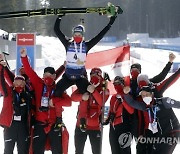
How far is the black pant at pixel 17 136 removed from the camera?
18.4 feet

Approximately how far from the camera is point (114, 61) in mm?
7176

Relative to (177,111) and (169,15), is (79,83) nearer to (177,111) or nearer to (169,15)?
(177,111)

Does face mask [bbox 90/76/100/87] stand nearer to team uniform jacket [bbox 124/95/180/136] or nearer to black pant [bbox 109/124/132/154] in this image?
team uniform jacket [bbox 124/95/180/136]

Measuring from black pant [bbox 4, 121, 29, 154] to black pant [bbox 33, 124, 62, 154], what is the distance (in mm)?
162

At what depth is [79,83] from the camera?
236 inches

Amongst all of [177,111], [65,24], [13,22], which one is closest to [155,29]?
[65,24]

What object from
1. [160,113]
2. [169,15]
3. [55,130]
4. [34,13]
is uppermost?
[169,15]

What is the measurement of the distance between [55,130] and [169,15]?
73.6 m

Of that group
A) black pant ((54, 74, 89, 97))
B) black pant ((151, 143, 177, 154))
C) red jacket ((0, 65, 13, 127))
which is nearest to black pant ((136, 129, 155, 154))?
black pant ((151, 143, 177, 154))

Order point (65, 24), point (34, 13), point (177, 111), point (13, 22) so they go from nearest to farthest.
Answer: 1. point (34, 13)
2. point (177, 111)
3. point (13, 22)
4. point (65, 24)

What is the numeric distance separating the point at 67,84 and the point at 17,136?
1.20m

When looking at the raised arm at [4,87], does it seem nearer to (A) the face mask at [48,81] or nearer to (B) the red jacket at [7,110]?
(B) the red jacket at [7,110]

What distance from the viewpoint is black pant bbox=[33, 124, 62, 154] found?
5.72m

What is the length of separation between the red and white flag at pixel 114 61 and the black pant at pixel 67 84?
79 cm
